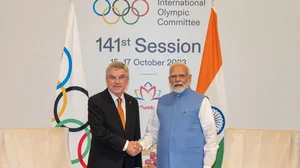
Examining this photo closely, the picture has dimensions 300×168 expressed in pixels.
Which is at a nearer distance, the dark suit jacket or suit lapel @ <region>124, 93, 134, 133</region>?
the dark suit jacket

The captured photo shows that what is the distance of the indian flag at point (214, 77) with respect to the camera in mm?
3711

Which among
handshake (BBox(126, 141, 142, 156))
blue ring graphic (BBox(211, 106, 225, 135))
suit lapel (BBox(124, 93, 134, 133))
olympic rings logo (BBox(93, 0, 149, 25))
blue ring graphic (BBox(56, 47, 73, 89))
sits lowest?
handshake (BBox(126, 141, 142, 156))

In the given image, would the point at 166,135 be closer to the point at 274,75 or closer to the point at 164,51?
the point at 164,51

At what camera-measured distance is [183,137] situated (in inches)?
111

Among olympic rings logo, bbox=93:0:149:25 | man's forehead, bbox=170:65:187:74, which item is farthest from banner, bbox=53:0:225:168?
man's forehead, bbox=170:65:187:74

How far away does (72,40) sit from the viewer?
3.73 metres

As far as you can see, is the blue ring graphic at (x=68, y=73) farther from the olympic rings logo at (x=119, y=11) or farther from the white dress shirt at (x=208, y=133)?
the white dress shirt at (x=208, y=133)

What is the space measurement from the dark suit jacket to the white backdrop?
39.7 inches

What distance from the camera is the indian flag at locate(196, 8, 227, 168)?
3.71 metres

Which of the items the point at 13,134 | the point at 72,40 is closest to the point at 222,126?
the point at 72,40

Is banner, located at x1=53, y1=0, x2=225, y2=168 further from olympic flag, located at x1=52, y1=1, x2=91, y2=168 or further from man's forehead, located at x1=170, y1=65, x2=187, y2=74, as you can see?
man's forehead, located at x1=170, y1=65, x2=187, y2=74

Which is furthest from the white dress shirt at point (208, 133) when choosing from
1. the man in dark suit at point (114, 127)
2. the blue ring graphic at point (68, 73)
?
the blue ring graphic at point (68, 73)

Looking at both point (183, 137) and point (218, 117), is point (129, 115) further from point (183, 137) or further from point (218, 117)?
point (218, 117)

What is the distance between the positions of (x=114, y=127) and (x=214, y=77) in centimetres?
135
